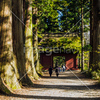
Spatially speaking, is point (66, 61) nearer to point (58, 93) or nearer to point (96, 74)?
point (96, 74)

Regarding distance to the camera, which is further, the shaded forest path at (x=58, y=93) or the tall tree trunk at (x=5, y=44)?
the tall tree trunk at (x=5, y=44)

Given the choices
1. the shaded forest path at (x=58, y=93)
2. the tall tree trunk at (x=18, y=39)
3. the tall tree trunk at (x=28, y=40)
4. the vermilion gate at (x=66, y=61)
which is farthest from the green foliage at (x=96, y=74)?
the vermilion gate at (x=66, y=61)

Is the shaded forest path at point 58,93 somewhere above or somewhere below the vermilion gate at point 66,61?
above

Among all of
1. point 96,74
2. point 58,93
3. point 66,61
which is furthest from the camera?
point 66,61

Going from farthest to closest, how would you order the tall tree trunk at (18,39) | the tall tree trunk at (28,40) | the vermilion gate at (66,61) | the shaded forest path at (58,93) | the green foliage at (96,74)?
the vermilion gate at (66,61) < the green foliage at (96,74) < the tall tree trunk at (28,40) < the tall tree trunk at (18,39) < the shaded forest path at (58,93)

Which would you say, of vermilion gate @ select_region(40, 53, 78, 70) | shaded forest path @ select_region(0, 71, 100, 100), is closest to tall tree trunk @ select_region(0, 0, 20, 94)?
shaded forest path @ select_region(0, 71, 100, 100)

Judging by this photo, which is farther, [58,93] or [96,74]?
[96,74]

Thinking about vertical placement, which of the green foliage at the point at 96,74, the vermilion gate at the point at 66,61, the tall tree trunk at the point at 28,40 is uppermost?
the tall tree trunk at the point at 28,40

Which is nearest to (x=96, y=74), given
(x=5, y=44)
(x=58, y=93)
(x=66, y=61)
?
(x=58, y=93)

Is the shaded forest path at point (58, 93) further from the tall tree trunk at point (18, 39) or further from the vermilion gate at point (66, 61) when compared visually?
the vermilion gate at point (66, 61)

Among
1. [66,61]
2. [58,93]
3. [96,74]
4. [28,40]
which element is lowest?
[66,61]

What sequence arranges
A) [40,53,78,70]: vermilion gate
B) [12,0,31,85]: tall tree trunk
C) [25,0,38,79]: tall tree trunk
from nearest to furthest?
1. [12,0,31,85]: tall tree trunk
2. [25,0,38,79]: tall tree trunk
3. [40,53,78,70]: vermilion gate

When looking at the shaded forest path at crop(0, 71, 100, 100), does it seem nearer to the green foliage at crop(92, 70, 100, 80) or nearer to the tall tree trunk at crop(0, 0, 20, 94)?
the tall tree trunk at crop(0, 0, 20, 94)

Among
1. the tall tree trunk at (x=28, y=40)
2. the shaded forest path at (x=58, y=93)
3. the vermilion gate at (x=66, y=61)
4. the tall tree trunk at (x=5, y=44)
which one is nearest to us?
the shaded forest path at (x=58, y=93)
